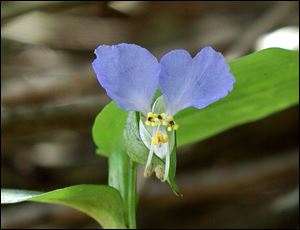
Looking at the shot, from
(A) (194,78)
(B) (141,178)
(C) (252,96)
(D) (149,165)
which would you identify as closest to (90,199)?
(D) (149,165)

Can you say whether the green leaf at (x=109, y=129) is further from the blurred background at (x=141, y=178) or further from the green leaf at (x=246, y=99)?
the blurred background at (x=141, y=178)

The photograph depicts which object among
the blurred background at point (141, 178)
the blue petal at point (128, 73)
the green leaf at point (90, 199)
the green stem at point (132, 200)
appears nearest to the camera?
the blue petal at point (128, 73)

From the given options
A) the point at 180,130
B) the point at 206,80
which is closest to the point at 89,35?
the point at 180,130

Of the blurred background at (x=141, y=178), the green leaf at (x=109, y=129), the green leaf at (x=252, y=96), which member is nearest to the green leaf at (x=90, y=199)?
the green leaf at (x=109, y=129)

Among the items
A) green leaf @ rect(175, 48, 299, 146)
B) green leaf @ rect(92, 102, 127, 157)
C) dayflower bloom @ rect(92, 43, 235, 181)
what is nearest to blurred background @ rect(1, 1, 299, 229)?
green leaf @ rect(175, 48, 299, 146)

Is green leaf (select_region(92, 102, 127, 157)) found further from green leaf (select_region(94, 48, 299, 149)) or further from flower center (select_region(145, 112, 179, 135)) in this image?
flower center (select_region(145, 112, 179, 135))

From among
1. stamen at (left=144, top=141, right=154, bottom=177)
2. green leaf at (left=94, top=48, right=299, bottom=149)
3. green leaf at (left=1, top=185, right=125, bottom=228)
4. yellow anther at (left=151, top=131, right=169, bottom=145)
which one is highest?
green leaf at (left=94, top=48, right=299, bottom=149)
